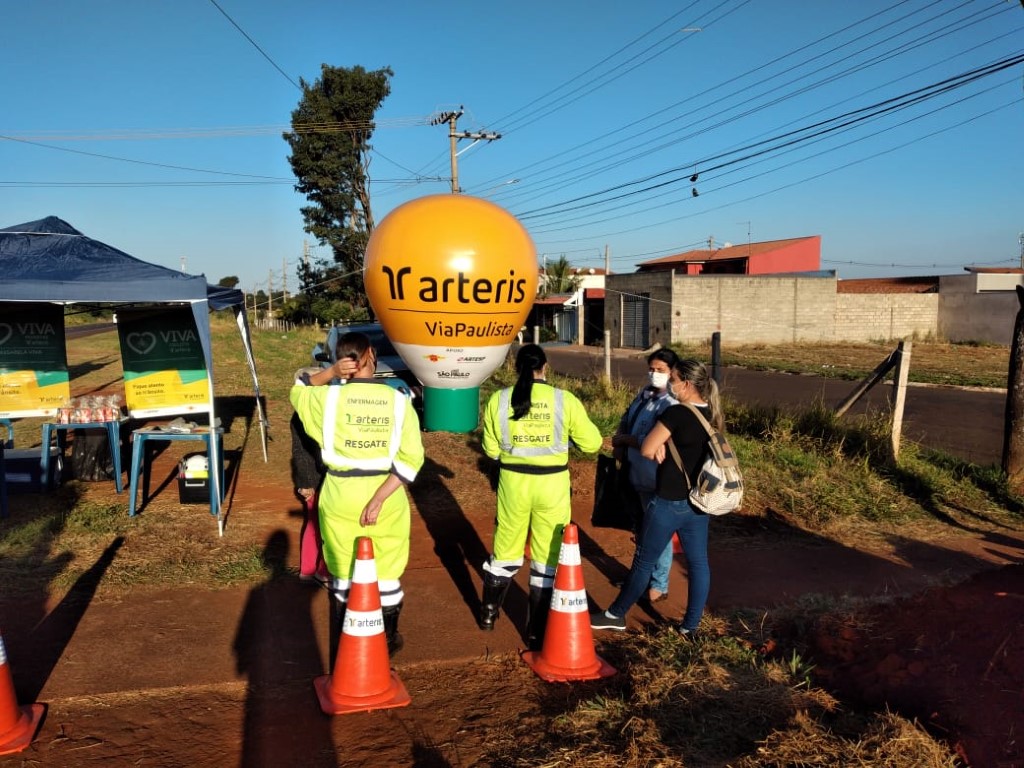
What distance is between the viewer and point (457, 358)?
518cm

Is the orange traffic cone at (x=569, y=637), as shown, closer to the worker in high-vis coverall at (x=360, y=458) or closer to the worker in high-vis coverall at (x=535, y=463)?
the worker in high-vis coverall at (x=535, y=463)

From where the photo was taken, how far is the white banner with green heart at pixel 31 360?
809 cm

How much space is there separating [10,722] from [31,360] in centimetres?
612

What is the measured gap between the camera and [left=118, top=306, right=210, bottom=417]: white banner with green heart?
312 inches

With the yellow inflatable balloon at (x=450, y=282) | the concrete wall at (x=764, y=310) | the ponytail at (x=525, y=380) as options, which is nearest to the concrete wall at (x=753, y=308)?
the concrete wall at (x=764, y=310)

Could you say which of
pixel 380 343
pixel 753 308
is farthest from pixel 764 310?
pixel 380 343

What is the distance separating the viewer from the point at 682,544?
4.24 meters

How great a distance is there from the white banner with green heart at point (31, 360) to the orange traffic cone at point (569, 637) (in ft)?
22.6

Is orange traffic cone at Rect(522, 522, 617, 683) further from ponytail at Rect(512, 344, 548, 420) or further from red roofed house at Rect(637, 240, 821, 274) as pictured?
red roofed house at Rect(637, 240, 821, 274)

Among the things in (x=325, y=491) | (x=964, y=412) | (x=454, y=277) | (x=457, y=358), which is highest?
(x=454, y=277)

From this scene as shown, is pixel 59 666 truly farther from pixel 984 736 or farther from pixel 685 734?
pixel 984 736

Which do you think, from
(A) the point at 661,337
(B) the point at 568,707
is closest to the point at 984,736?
(B) the point at 568,707

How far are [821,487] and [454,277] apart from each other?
15.3 feet

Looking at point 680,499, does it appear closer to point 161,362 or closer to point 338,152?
point 161,362
